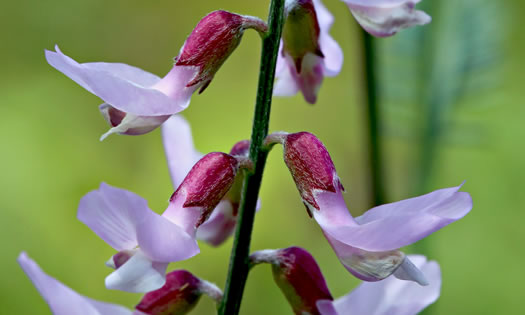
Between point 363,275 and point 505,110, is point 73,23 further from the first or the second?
point 363,275

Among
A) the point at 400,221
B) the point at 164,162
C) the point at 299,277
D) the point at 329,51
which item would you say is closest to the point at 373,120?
the point at 329,51

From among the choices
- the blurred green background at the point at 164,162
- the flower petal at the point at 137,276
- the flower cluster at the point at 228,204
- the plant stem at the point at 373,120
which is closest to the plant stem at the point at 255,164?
the flower cluster at the point at 228,204

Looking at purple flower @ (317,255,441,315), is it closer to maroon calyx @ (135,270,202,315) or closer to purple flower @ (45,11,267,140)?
maroon calyx @ (135,270,202,315)

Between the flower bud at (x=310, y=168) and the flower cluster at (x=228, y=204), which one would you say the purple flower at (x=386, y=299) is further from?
the flower bud at (x=310, y=168)

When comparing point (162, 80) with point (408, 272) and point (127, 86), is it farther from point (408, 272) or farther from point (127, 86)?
point (408, 272)

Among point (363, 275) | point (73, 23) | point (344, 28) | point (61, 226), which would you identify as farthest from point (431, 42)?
point (73, 23)

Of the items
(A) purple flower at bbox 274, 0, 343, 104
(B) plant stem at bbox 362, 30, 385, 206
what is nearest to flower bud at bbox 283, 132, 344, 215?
(A) purple flower at bbox 274, 0, 343, 104
